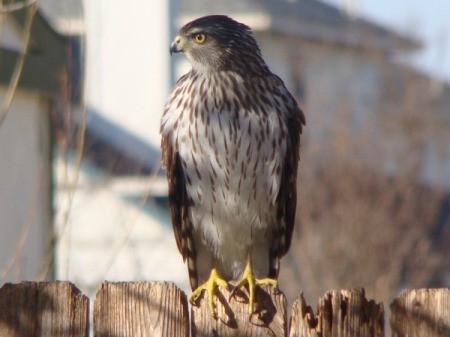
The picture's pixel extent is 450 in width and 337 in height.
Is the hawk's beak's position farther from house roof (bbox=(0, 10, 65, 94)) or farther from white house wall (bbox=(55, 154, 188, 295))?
white house wall (bbox=(55, 154, 188, 295))

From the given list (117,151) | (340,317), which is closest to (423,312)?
(340,317)

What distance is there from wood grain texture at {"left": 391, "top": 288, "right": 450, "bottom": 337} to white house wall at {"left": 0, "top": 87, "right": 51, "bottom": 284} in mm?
4134

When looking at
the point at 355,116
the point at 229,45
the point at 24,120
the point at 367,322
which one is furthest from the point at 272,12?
the point at 367,322

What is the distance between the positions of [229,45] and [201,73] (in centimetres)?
27

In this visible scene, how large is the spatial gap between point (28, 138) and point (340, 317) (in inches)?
177

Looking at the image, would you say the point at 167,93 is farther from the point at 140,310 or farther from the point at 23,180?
the point at 140,310

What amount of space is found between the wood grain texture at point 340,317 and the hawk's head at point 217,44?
219 cm

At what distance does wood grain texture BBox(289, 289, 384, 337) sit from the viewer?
347 centimetres

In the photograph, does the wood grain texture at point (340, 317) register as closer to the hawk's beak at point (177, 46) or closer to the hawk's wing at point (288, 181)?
the hawk's wing at point (288, 181)

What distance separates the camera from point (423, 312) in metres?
3.44

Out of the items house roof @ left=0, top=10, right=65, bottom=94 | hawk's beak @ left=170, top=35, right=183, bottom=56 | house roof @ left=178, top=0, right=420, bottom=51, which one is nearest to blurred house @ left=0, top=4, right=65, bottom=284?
house roof @ left=0, top=10, right=65, bottom=94

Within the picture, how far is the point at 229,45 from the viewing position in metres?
5.62

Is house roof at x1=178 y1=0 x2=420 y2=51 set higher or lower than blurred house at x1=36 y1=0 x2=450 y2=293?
higher

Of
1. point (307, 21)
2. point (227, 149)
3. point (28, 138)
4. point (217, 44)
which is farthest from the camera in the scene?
point (307, 21)
